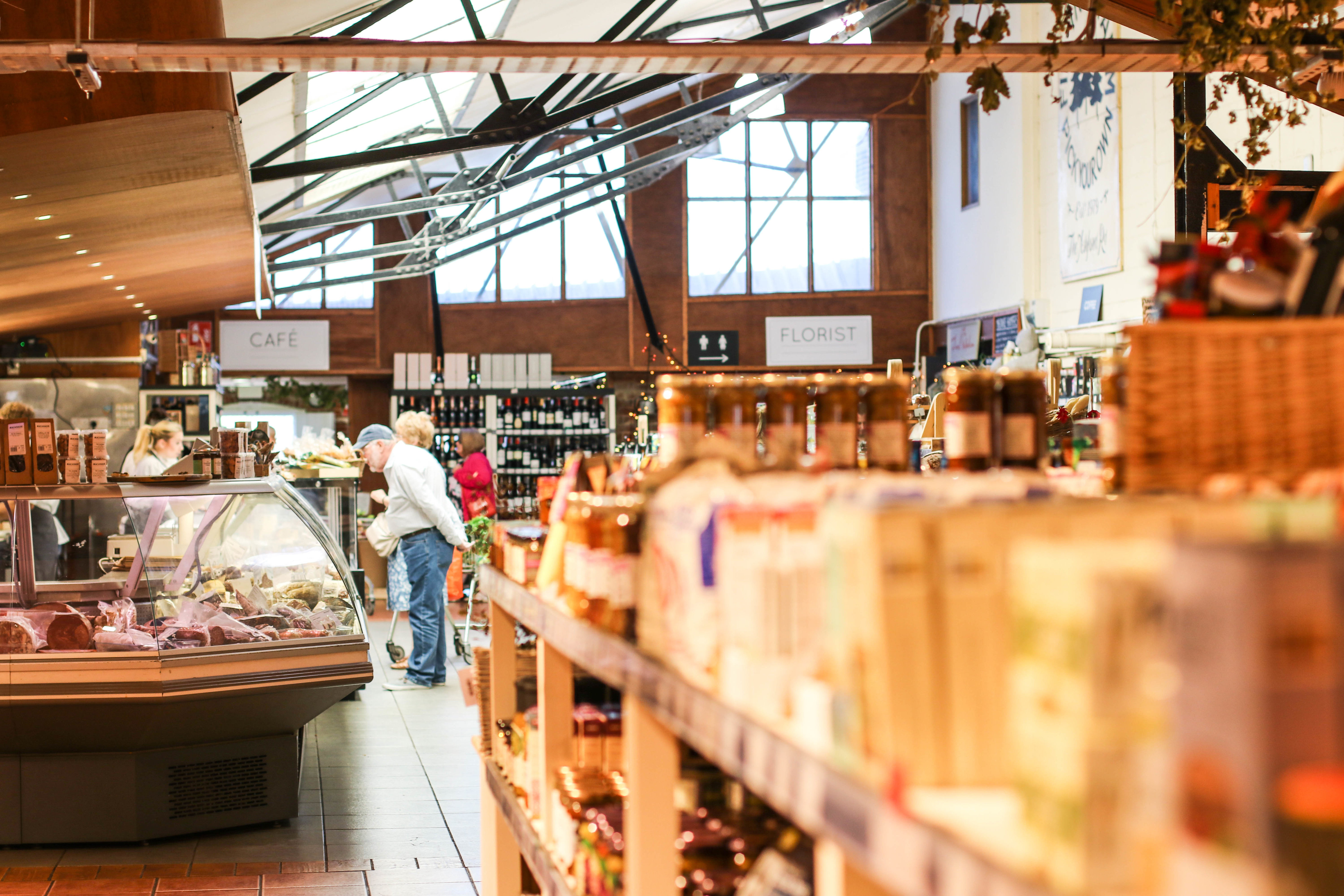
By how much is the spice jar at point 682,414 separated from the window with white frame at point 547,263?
14.6 m

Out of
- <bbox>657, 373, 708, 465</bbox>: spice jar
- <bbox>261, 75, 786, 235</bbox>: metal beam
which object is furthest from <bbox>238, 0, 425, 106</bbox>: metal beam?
Result: <bbox>657, 373, 708, 465</bbox>: spice jar

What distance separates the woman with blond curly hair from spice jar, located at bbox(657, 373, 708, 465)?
18.6 feet

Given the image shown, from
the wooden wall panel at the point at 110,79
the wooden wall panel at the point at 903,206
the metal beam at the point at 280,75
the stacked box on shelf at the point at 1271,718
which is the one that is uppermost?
the wooden wall panel at the point at 903,206

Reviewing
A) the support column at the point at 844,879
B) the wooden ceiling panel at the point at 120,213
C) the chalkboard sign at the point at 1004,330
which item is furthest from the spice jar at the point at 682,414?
the chalkboard sign at the point at 1004,330

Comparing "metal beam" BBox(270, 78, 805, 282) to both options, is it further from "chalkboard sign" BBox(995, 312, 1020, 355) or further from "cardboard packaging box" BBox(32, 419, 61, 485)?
"cardboard packaging box" BBox(32, 419, 61, 485)

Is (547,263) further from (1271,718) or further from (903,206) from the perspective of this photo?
(1271,718)

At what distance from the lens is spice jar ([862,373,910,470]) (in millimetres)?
1979

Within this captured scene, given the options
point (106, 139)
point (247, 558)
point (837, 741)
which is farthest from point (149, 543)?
point (837, 741)

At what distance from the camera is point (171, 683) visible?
13.8ft

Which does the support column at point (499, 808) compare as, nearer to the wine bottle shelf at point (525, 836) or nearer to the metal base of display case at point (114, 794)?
the wine bottle shelf at point (525, 836)

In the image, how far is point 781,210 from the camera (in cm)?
1658

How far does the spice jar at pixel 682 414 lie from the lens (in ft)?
6.51

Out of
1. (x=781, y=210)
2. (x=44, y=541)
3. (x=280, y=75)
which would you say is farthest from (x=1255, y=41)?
(x=781, y=210)

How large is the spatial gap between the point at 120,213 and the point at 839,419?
14.4 feet
